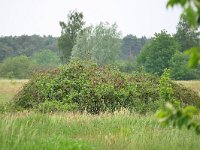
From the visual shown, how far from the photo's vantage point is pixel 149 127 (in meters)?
10.1

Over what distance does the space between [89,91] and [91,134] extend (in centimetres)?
675

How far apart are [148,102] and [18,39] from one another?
109267mm

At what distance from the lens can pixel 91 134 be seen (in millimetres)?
9531

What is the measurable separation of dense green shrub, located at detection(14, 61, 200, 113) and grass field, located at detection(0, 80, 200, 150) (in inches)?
157

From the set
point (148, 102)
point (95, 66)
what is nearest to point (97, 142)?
point (148, 102)

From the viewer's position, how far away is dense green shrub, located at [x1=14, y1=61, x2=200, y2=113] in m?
16.0

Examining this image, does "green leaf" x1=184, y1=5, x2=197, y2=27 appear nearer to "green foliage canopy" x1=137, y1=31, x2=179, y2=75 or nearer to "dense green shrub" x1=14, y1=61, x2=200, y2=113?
"dense green shrub" x1=14, y1=61, x2=200, y2=113

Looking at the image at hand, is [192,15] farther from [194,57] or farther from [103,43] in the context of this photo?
[103,43]

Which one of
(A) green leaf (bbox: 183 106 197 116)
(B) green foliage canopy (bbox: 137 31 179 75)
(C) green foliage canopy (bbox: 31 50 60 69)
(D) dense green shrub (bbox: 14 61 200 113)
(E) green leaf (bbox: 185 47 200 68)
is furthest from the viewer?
(C) green foliage canopy (bbox: 31 50 60 69)

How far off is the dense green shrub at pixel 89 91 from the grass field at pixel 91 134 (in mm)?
3999

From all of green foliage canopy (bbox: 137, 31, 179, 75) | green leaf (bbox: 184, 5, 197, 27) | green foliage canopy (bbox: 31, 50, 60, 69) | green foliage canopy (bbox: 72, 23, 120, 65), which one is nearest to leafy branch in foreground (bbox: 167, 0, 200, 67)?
green leaf (bbox: 184, 5, 197, 27)

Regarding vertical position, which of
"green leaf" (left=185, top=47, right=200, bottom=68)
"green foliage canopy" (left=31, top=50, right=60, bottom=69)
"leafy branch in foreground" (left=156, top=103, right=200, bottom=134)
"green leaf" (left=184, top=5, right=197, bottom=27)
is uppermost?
"green foliage canopy" (left=31, top=50, right=60, bottom=69)

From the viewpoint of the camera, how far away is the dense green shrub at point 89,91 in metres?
16.0

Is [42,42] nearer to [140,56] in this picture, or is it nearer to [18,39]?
[18,39]
